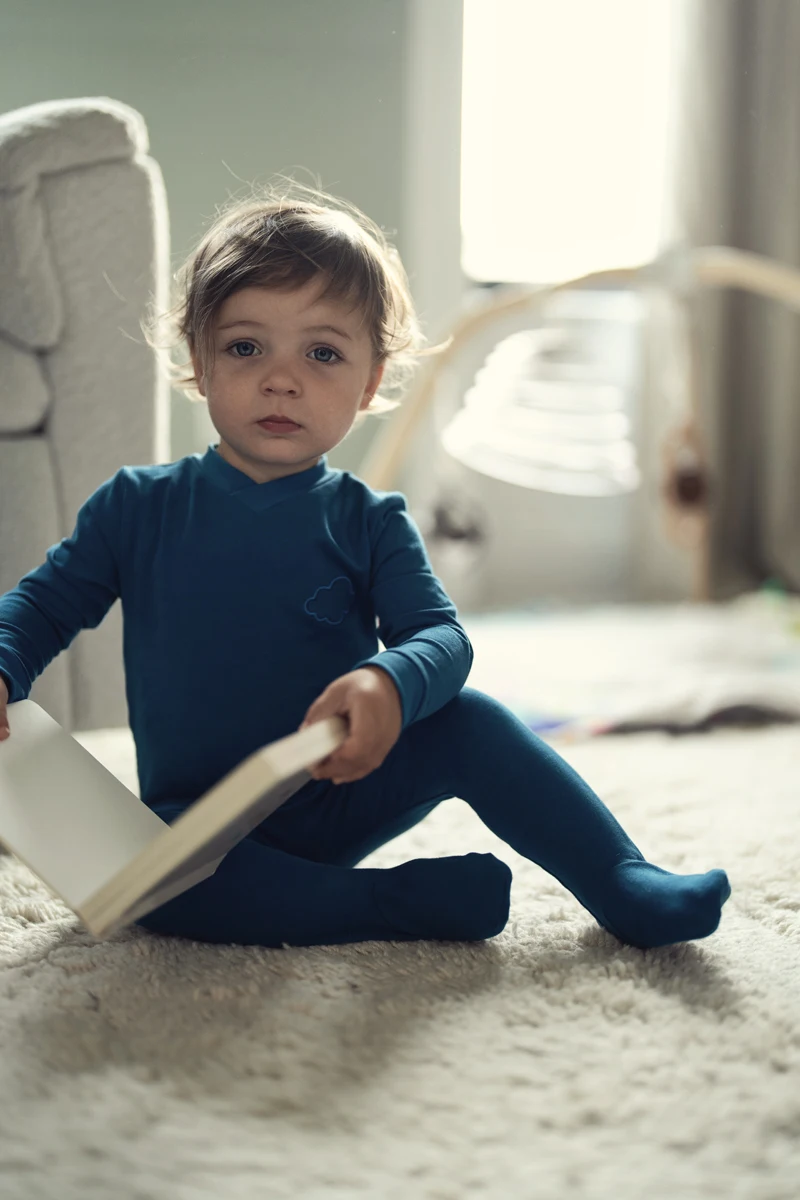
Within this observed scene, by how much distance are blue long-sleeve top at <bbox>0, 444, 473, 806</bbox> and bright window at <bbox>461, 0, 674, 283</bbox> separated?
31.6 inches

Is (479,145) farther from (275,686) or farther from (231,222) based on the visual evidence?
(275,686)

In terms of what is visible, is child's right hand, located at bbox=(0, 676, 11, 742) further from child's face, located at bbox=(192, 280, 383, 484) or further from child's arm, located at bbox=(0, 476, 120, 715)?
child's face, located at bbox=(192, 280, 383, 484)

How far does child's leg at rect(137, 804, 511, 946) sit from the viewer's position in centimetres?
70

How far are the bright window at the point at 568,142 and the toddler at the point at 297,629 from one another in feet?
2.43

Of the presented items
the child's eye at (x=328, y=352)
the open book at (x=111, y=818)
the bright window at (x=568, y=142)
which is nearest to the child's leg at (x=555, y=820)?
the open book at (x=111, y=818)

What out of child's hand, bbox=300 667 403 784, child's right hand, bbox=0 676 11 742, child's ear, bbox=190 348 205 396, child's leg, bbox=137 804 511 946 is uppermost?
child's ear, bbox=190 348 205 396

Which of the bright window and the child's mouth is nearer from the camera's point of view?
the child's mouth

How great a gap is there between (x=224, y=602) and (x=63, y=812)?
0.53 feet

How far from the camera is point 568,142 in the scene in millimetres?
1982

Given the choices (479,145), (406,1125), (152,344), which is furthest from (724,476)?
(406,1125)

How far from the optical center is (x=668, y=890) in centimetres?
68

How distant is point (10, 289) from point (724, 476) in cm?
177

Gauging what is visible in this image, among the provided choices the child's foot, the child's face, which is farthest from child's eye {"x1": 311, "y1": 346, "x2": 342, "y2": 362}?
the child's foot

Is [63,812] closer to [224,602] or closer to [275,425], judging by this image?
[224,602]
